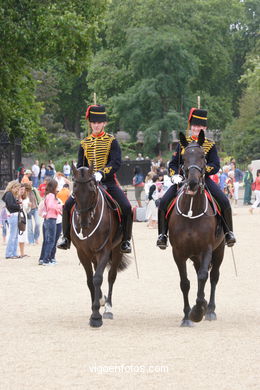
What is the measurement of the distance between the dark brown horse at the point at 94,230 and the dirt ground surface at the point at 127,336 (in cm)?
40

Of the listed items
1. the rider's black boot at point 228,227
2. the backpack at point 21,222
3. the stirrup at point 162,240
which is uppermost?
the rider's black boot at point 228,227

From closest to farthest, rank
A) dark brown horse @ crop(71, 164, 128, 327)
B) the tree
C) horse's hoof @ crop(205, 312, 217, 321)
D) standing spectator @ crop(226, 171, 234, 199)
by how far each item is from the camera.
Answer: dark brown horse @ crop(71, 164, 128, 327), horse's hoof @ crop(205, 312, 217, 321), the tree, standing spectator @ crop(226, 171, 234, 199)

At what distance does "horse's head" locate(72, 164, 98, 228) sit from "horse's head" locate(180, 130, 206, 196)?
119cm

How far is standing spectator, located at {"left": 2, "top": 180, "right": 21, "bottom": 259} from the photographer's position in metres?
22.3

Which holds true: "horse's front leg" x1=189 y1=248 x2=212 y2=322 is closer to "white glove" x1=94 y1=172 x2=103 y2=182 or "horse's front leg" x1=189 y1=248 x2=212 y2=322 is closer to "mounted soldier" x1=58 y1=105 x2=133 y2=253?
"mounted soldier" x1=58 y1=105 x2=133 y2=253

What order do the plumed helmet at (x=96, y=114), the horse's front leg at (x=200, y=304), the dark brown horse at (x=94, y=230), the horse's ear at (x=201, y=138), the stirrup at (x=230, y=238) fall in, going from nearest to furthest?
the horse's front leg at (x=200, y=304) < the dark brown horse at (x=94, y=230) < the horse's ear at (x=201, y=138) < the stirrup at (x=230, y=238) < the plumed helmet at (x=96, y=114)

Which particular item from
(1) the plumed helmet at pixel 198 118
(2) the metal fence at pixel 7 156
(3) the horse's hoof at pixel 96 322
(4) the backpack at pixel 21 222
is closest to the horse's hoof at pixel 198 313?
(3) the horse's hoof at pixel 96 322

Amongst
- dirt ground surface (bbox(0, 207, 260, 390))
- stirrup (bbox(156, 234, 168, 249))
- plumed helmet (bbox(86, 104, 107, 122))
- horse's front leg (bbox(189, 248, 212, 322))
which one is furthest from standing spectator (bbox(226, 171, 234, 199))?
horse's front leg (bbox(189, 248, 212, 322))

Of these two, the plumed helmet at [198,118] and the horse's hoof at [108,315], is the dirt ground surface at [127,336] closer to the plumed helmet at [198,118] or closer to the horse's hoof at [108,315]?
the horse's hoof at [108,315]

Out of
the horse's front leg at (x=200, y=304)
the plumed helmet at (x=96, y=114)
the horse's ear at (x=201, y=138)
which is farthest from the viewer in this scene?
the plumed helmet at (x=96, y=114)

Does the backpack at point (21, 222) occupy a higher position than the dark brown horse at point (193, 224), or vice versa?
the dark brown horse at point (193, 224)

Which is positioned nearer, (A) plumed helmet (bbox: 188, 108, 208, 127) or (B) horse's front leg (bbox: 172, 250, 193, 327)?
(B) horse's front leg (bbox: 172, 250, 193, 327)

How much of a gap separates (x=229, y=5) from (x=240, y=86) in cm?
1019

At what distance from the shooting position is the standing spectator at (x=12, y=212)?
73.0 ft
